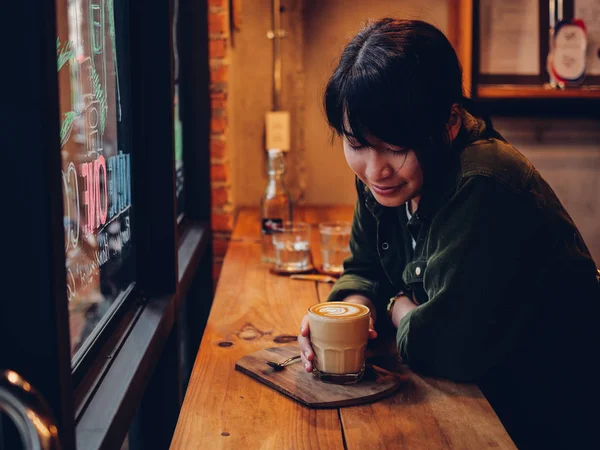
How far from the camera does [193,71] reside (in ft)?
9.21

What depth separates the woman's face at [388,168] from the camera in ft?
3.95

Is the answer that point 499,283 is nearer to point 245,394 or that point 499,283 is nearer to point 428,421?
point 428,421

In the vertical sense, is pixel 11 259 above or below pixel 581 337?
above

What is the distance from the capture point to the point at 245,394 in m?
1.15

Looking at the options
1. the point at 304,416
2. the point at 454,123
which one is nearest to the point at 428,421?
the point at 304,416

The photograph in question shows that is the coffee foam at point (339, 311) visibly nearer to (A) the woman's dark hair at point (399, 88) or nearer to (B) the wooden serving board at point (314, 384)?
(B) the wooden serving board at point (314, 384)

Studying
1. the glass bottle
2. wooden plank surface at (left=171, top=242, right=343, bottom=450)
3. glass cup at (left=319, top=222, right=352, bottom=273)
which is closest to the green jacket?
wooden plank surface at (left=171, top=242, right=343, bottom=450)

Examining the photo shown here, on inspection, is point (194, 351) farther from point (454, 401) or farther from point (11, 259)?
point (11, 259)

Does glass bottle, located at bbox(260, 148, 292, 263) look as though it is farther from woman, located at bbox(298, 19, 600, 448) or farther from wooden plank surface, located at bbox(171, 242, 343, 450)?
woman, located at bbox(298, 19, 600, 448)

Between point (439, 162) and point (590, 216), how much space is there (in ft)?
8.47

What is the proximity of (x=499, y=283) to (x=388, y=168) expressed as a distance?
260 mm

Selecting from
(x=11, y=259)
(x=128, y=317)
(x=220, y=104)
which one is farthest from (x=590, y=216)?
(x=11, y=259)

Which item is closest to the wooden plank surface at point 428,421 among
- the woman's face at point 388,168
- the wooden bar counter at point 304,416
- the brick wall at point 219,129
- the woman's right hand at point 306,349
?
the wooden bar counter at point 304,416

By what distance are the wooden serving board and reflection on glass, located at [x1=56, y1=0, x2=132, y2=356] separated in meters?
0.29
